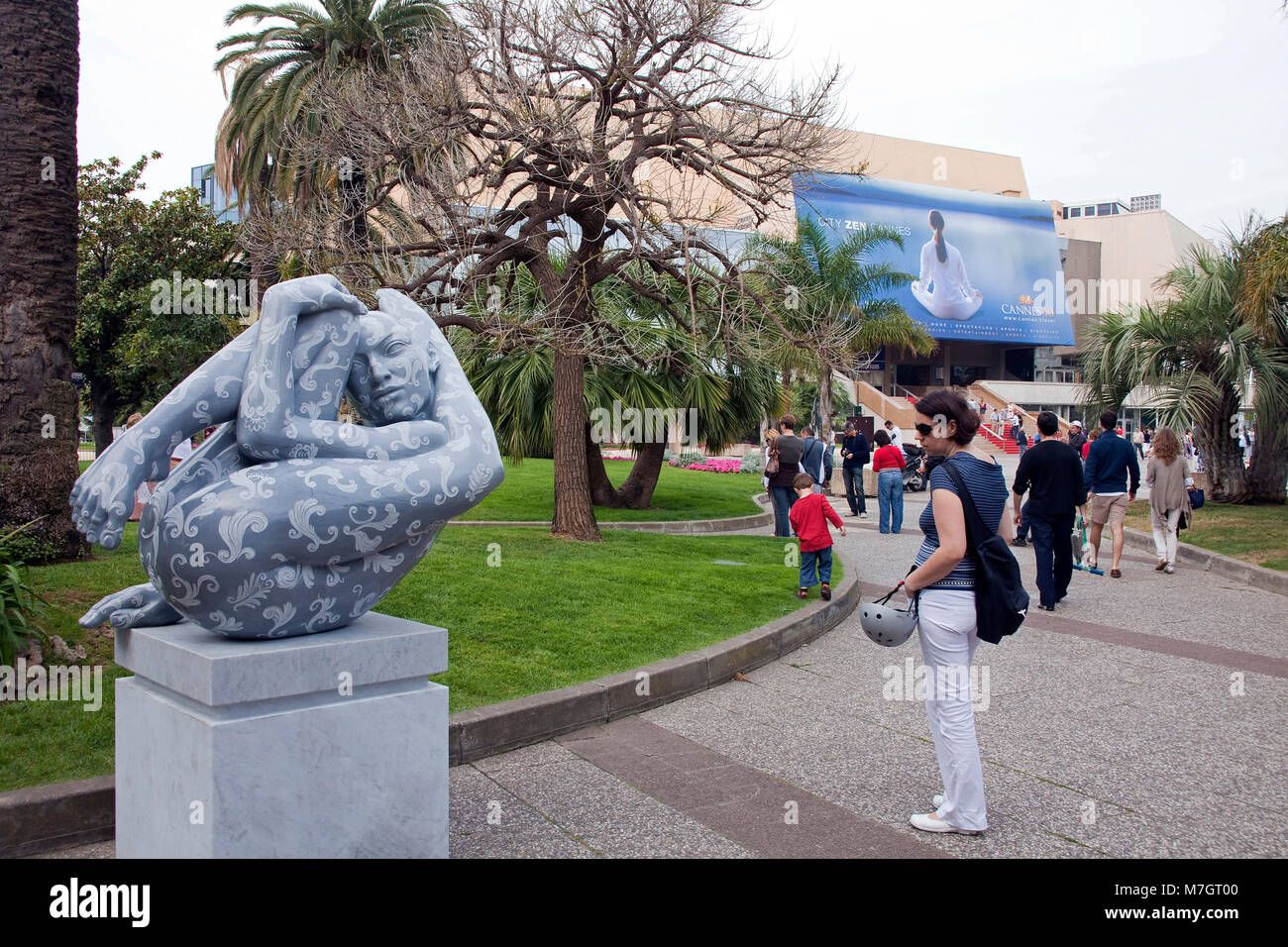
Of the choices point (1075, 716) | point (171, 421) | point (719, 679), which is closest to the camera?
point (171, 421)

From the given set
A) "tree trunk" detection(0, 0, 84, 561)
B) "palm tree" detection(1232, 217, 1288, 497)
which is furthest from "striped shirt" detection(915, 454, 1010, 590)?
"palm tree" detection(1232, 217, 1288, 497)

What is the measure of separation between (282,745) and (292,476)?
921mm

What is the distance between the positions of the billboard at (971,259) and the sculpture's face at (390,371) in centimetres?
5090

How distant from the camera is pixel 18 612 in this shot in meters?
5.20

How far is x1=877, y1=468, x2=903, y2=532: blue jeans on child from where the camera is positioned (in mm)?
15648

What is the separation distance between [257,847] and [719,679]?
389cm

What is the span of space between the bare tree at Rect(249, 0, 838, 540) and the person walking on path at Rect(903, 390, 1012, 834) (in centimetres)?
650

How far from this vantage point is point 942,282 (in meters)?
55.1

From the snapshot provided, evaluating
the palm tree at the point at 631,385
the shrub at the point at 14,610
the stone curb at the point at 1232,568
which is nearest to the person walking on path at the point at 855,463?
the palm tree at the point at 631,385

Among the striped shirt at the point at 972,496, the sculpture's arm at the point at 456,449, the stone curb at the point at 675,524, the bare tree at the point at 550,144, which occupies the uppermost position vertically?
the bare tree at the point at 550,144

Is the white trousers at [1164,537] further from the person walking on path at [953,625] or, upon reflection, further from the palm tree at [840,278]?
the palm tree at [840,278]

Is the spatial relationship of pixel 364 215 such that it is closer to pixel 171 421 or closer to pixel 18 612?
pixel 18 612
